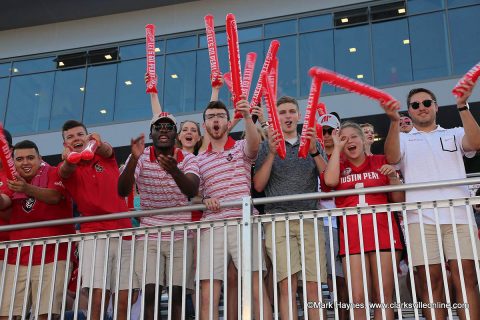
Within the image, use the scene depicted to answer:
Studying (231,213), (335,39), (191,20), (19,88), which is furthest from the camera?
(19,88)

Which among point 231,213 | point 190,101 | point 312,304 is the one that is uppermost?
point 190,101

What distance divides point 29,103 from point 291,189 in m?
16.9

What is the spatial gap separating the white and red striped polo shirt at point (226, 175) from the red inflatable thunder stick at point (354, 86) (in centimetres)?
97

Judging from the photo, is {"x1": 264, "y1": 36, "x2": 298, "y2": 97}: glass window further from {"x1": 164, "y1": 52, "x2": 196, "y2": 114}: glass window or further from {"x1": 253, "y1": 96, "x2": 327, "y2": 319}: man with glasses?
{"x1": 253, "y1": 96, "x2": 327, "y2": 319}: man with glasses

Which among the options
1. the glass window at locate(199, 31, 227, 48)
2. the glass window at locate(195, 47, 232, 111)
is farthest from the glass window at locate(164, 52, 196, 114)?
the glass window at locate(199, 31, 227, 48)

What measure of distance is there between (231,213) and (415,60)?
12.4 meters

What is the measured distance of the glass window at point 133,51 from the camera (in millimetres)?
18781

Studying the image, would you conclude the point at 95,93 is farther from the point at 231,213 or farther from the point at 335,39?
the point at 231,213

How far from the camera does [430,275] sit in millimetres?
4352

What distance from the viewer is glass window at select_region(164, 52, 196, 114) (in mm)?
17562

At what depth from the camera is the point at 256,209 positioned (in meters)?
5.30

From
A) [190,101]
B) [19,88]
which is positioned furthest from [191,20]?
[19,88]

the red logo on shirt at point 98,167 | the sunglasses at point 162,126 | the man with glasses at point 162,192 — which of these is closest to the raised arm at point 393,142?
the man with glasses at point 162,192

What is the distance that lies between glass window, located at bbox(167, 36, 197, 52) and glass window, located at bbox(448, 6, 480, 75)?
25.6 ft
